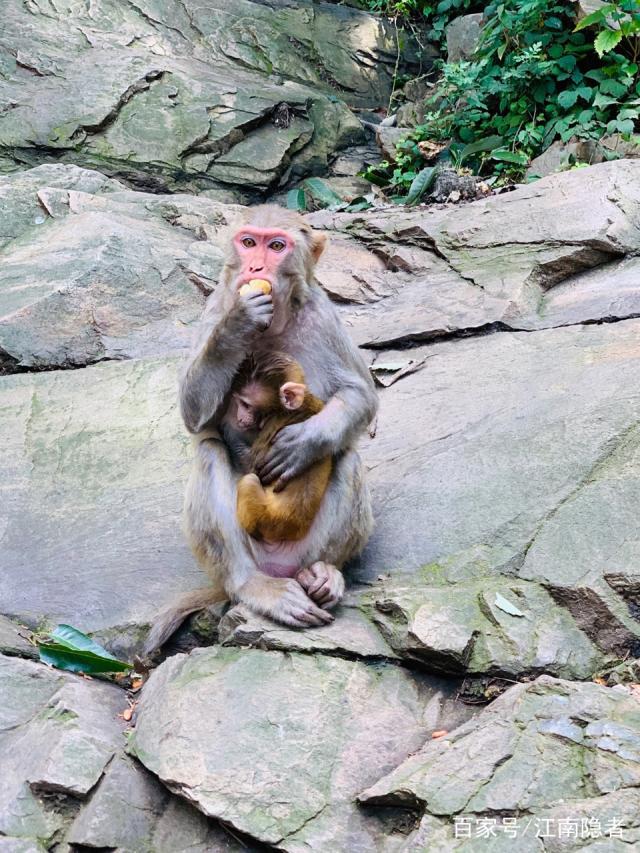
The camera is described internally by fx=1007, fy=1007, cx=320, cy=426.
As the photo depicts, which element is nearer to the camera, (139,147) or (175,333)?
(175,333)

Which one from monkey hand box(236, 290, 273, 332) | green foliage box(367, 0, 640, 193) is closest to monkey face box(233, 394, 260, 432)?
monkey hand box(236, 290, 273, 332)

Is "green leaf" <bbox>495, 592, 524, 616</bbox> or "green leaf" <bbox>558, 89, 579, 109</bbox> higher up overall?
"green leaf" <bbox>495, 592, 524, 616</bbox>

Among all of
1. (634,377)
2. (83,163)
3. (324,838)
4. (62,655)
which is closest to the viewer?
(324,838)

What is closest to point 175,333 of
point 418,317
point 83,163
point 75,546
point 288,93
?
point 418,317

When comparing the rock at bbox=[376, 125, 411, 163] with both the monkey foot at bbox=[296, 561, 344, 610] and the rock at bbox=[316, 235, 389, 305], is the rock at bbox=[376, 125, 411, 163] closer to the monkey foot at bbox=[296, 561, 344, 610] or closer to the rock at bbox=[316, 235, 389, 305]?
the rock at bbox=[316, 235, 389, 305]

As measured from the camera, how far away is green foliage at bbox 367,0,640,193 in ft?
38.3

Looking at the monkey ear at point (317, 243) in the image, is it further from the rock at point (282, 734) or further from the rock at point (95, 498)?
the rock at point (282, 734)

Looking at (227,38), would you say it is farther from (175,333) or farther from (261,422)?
(261,422)

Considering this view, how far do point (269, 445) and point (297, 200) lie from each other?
8017 millimetres

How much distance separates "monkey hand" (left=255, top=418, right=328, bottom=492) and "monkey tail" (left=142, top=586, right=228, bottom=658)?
0.84 metres

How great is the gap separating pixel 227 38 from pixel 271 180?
3.24 metres

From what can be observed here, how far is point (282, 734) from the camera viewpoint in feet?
15.7

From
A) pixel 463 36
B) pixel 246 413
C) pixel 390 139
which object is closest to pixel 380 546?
pixel 246 413

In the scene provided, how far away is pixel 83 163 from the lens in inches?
527
